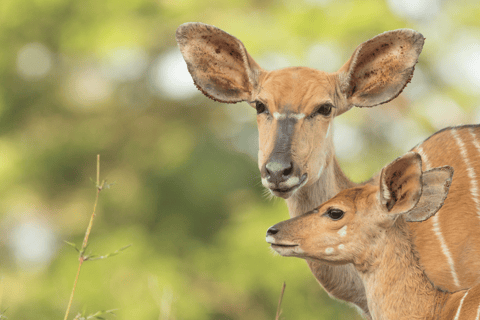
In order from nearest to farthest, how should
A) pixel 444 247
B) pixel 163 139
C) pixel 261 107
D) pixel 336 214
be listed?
pixel 336 214, pixel 444 247, pixel 261 107, pixel 163 139

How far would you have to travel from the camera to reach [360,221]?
11.2ft

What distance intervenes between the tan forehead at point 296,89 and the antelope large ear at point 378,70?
0.21 m

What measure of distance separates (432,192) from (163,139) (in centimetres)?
1112

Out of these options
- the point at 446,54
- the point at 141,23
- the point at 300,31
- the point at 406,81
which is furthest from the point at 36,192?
the point at 406,81

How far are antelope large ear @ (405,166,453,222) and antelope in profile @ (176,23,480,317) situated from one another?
39 cm

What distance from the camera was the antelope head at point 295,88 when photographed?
3.56 metres

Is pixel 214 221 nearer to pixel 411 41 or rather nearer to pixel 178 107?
pixel 178 107

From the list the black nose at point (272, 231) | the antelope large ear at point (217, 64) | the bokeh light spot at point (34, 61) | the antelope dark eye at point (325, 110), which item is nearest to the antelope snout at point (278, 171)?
the black nose at point (272, 231)

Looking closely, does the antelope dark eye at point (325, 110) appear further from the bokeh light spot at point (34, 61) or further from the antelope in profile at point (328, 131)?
the bokeh light spot at point (34, 61)

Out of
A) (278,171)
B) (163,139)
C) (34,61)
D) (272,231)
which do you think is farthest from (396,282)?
(34,61)

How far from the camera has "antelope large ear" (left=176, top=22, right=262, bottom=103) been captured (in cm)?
420

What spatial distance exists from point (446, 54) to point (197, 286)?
7.56m

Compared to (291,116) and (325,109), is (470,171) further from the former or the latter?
(291,116)

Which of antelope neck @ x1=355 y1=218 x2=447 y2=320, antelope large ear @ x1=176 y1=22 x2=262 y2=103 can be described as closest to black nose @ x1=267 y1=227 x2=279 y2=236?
antelope neck @ x1=355 y1=218 x2=447 y2=320
